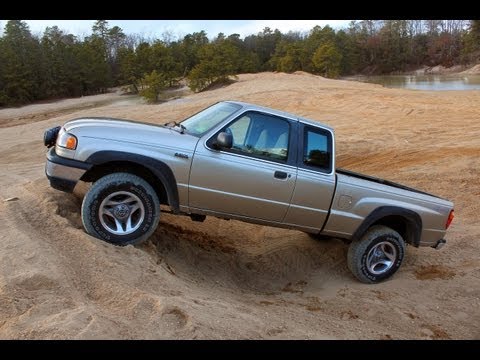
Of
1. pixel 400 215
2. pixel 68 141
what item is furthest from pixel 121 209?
pixel 400 215

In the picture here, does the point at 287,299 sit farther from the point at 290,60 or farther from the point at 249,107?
the point at 290,60

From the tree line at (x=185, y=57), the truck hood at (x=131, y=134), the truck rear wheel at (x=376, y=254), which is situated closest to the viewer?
the truck hood at (x=131, y=134)

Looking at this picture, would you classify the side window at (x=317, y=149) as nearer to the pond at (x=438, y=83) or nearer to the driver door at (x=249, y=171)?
the driver door at (x=249, y=171)

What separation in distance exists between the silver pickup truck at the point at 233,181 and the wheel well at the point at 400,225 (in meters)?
0.06

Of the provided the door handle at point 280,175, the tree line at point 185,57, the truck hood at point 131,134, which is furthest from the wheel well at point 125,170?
the tree line at point 185,57

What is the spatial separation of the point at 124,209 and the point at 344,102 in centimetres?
1729

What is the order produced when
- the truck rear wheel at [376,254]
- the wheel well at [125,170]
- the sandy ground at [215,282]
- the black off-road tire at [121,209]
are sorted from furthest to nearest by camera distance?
the truck rear wheel at [376,254] → the wheel well at [125,170] → the black off-road tire at [121,209] → the sandy ground at [215,282]

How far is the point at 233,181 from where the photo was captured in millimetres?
5758

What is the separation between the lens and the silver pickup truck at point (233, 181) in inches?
215

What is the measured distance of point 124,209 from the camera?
18.1 feet

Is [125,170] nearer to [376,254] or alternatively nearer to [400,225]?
[376,254]

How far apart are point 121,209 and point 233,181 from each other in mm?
1285

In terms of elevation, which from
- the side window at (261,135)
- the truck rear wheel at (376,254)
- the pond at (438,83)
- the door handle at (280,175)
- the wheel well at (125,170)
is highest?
the side window at (261,135)

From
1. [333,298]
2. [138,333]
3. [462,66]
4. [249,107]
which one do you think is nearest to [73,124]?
[249,107]
